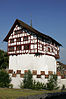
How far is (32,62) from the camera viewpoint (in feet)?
93.0

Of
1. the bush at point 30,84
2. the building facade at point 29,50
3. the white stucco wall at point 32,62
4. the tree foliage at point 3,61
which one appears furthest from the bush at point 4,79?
the tree foliage at point 3,61

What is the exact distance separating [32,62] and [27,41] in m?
4.32

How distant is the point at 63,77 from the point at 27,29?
12022 millimetres

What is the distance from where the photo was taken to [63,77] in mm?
22703

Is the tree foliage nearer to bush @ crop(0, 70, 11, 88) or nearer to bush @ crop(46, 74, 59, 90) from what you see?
bush @ crop(0, 70, 11, 88)

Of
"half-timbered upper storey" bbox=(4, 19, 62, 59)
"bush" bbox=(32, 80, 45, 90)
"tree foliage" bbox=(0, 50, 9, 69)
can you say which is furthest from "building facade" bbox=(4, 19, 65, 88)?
"tree foliage" bbox=(0, 50, 9, 69)

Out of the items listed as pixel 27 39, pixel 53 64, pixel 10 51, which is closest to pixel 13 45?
pixel 10 51

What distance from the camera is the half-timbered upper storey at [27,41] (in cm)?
2831

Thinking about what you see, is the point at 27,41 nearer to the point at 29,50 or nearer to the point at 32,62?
the point at 29,50

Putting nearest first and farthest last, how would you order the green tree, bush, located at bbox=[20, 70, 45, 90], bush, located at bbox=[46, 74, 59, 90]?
1. bush, located at bbox=[46, 74, 59, 90]
2. bush, located at bbox=[20, 70, 45, 90]
3. the green tree

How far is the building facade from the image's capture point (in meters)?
28.2

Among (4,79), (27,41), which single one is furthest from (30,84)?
(27,41)

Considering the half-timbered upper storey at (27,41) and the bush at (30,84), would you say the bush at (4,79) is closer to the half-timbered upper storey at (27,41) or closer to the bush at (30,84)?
the bush at (30,84)

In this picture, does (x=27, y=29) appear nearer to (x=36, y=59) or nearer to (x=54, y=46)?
(x=36, y=59)
